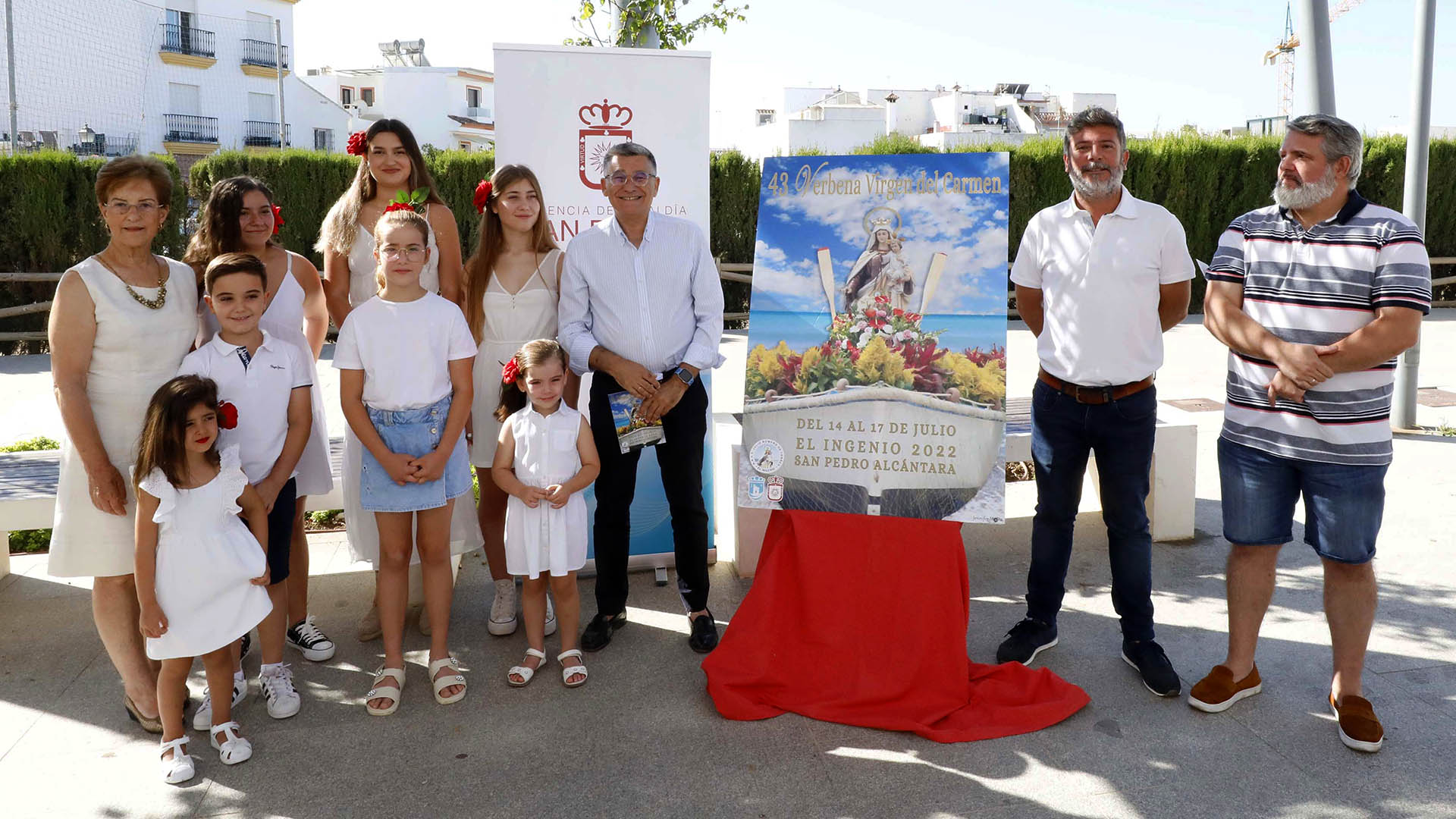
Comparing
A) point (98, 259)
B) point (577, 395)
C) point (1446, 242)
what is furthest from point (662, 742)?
point (1446, 242)

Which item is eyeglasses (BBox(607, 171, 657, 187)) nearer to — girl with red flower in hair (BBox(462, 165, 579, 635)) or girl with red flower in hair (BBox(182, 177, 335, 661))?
girl with red flower in hair (BBox(462, 165, 579, 635))

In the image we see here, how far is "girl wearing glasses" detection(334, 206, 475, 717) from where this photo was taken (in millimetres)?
3238

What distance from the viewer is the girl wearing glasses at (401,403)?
10.6 feet

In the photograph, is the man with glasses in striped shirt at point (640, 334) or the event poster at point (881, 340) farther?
the man with glasses in striped shirt at point (640, 334)

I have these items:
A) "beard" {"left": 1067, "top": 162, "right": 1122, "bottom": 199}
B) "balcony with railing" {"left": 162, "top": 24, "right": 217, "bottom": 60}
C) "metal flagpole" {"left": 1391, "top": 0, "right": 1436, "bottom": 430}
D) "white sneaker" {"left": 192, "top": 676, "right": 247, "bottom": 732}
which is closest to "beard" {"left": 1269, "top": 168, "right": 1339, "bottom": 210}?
"beard" {"left": 1067, "top": 162, "right": 1122, "bottom": 199}

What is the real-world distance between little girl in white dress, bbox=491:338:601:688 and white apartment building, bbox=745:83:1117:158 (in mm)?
37538

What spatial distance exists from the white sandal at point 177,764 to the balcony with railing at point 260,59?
111ft

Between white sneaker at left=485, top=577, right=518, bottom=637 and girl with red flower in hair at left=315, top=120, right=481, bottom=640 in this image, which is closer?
girl with red flower in hair at left=315, top=120, right=481, bottom=640

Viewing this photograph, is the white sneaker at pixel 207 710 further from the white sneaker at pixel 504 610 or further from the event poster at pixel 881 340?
the event poster at pixel 881 340

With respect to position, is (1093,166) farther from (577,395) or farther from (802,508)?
(577,395)

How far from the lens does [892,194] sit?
3.40 m

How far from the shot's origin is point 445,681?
335 centimetres

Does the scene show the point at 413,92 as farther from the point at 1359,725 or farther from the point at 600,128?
the point at 1359,725

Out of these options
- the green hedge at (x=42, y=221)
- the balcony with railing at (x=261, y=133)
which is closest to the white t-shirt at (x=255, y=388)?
the green hedge at (x=42, y=221)
